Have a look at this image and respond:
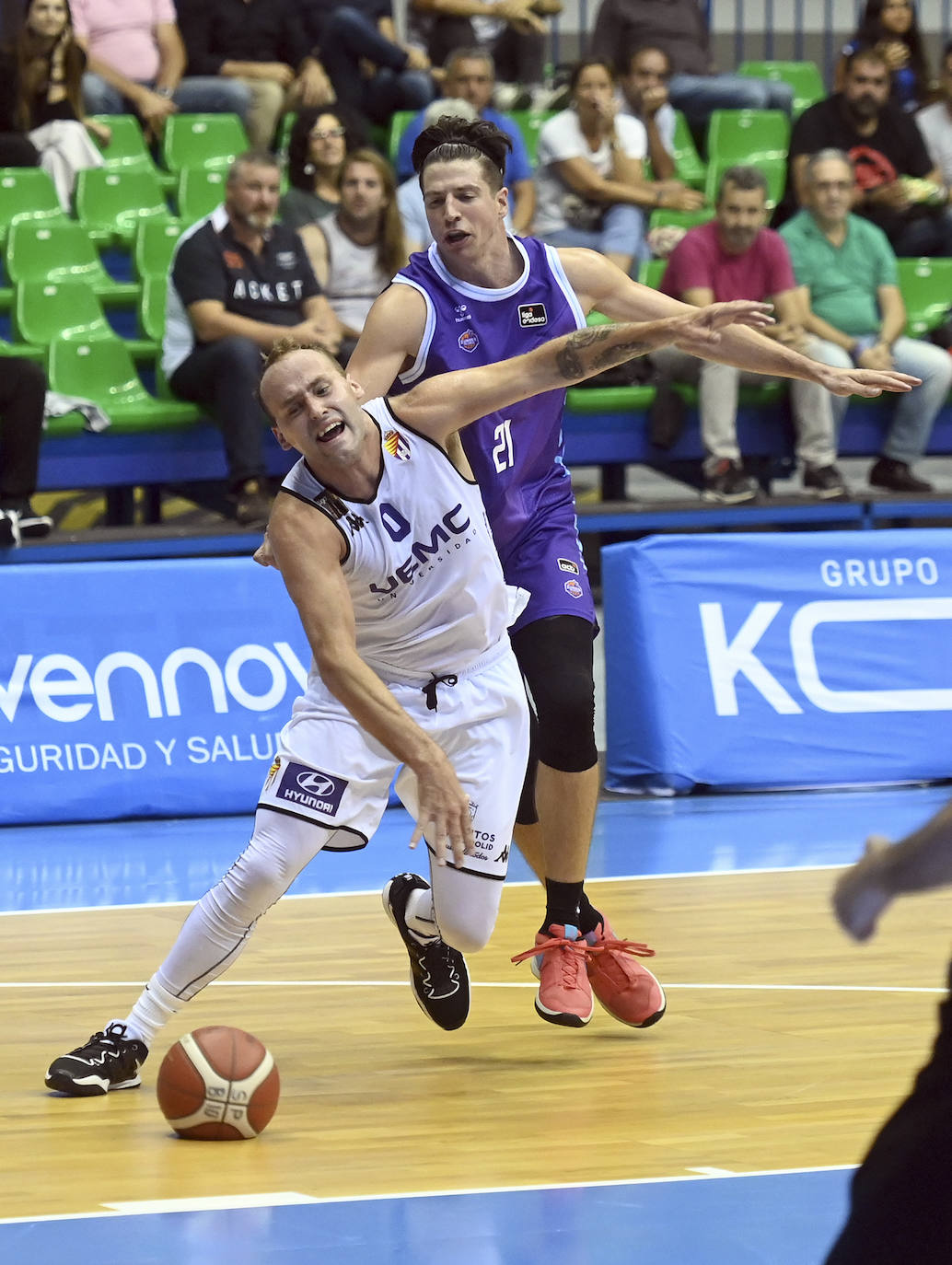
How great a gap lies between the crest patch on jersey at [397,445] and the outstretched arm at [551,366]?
0.05 metres

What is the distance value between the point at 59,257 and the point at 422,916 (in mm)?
6884

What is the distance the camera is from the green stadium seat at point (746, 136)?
1326cm

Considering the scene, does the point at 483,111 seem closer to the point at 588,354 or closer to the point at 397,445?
the point at 397,445

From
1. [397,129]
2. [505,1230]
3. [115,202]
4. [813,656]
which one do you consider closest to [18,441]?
[115,202]

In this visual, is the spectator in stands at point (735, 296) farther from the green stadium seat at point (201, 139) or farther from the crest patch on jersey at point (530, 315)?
the crest patch on jersey at point (530, 315)

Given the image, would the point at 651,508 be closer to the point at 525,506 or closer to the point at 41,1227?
the point at 525,506

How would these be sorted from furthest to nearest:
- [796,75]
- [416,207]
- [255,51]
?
[796,75] < [255,51] < [416,207]

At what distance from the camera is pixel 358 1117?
4387 millimetres

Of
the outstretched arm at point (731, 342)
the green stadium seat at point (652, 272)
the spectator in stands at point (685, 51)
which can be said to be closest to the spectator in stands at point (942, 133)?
the spectator in stands at point (685, 51)

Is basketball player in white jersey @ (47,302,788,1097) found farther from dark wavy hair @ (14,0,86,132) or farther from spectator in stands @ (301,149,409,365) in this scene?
dark wavy hair @ (14,0,86,132)

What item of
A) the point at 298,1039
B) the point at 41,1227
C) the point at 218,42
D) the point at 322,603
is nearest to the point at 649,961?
the point at 298,1039

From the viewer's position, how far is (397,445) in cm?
460

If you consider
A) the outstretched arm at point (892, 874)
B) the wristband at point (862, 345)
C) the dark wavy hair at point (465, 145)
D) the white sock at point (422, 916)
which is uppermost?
the dark wavy hair at point (465, 145)

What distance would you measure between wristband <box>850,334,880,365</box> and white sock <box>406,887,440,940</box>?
653 cm
